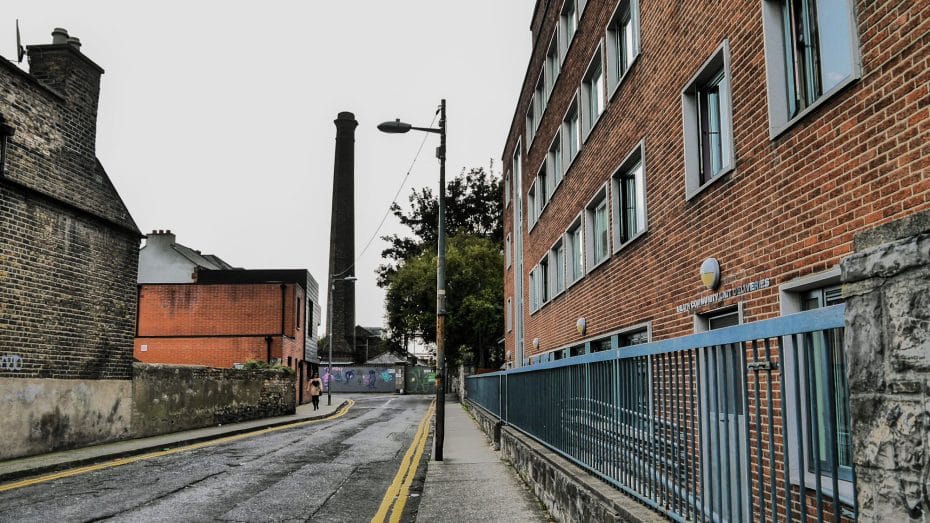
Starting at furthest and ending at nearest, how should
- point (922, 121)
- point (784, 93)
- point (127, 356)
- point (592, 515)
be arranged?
point (127, 356) → point (784, 93) → point (592, 515) → point (922, 121)

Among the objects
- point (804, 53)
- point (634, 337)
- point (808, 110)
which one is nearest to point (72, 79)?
point (634, 337)

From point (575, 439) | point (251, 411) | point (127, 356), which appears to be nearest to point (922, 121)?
point (575, 439)

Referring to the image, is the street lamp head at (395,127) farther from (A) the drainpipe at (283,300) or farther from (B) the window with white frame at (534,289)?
(A) the drainpipe at (283,300)

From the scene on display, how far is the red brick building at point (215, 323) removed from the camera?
35.3 metres

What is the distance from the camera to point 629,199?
1259 cm

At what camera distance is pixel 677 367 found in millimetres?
4438

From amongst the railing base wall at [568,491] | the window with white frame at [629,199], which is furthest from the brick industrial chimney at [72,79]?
the railing base wall at [568,491]

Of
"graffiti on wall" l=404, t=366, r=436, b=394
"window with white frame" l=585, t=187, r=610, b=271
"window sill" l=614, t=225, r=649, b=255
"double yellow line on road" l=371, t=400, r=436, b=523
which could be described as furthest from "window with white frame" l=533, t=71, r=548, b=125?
"graffiti on wall" l=404, t=366, r=436, b=394

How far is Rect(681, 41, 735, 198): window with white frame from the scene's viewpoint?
28.2ft

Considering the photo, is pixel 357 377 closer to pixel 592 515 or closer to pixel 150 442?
pixel 150 442

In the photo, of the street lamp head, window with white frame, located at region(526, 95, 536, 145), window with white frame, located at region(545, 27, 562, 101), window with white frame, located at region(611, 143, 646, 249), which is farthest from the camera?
window with white frame, located at region(526, 95, 536, 145)

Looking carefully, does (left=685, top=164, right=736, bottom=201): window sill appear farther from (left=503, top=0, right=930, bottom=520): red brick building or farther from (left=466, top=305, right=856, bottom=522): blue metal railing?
(left=466, top=305, right=856, bottom=522): blue metal railing

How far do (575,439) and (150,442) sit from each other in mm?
12192

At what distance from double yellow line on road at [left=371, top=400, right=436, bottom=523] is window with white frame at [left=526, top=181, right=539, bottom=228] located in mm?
8924
